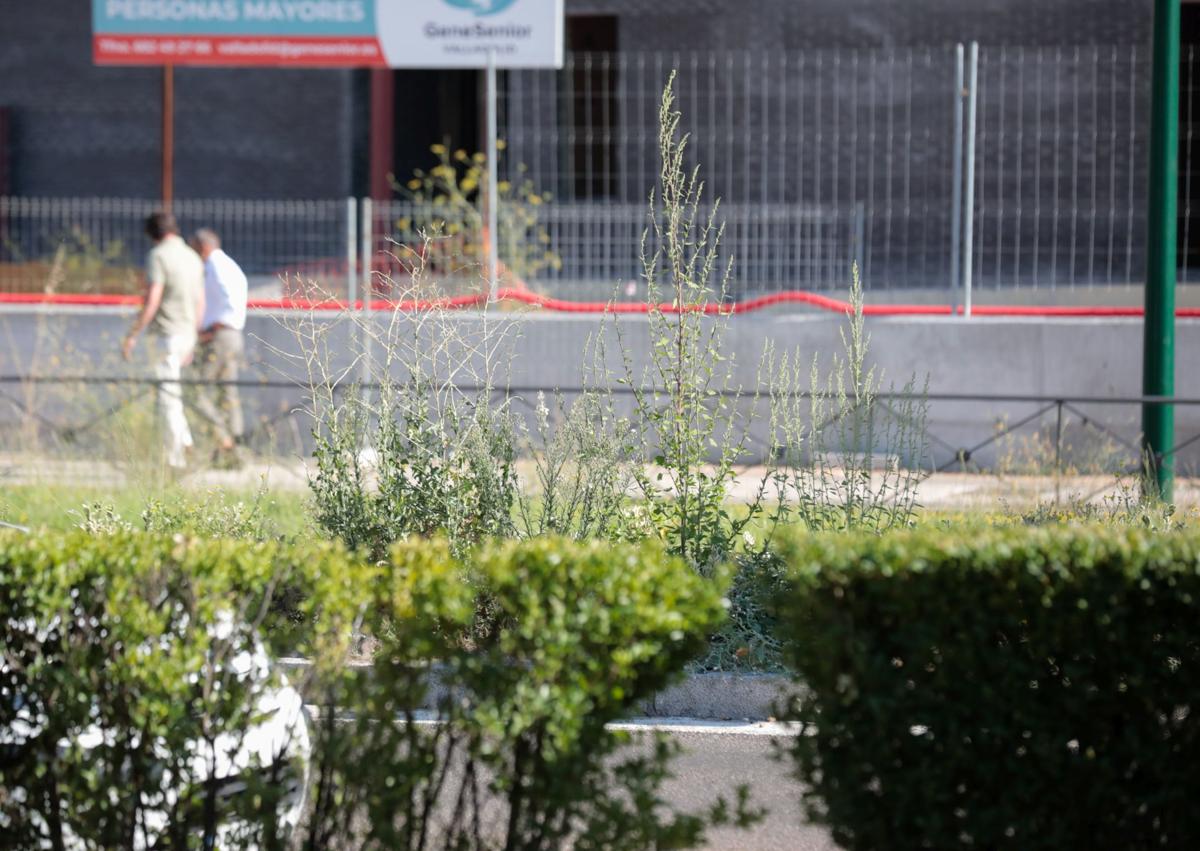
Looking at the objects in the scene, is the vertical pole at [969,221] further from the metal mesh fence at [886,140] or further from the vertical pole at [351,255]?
the vertical pole at [351,255]

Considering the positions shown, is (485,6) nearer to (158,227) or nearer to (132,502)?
(158,227)

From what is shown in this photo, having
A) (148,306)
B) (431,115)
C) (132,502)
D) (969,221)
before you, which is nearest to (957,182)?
(969,221)

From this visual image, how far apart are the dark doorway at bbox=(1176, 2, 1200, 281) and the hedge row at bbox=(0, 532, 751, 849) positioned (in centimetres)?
1055

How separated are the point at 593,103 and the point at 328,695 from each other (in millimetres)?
16741

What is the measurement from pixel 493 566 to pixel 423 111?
65.0ft

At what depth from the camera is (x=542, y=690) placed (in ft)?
11.6

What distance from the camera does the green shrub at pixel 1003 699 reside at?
3.63 meters

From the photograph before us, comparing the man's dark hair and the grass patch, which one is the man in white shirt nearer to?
the man's dark hair

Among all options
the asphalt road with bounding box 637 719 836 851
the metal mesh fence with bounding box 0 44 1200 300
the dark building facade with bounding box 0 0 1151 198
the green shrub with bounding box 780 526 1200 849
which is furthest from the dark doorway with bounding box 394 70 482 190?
the green shrub with bounding box 780 526 1200 849

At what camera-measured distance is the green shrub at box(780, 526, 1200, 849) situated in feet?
11.9

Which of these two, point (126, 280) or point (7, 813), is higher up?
point (126, 280)

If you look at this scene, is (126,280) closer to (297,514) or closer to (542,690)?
(297,514)

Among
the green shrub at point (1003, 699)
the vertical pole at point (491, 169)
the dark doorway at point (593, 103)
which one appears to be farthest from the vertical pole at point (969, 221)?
the green shrub at point (1003, 699)

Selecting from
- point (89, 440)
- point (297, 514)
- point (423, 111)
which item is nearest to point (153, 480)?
point (297, 514)
